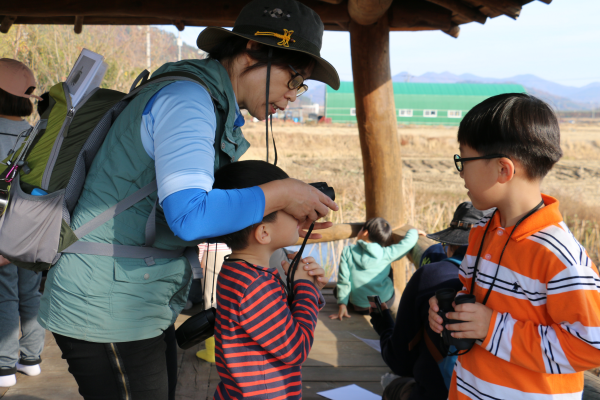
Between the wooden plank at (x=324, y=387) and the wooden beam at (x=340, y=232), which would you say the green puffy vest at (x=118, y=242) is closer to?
the wooden plank at (x=324, y=387)

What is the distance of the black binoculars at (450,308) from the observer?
1.24 m

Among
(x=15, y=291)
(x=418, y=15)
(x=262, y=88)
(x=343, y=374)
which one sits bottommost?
(x=343, y=374)

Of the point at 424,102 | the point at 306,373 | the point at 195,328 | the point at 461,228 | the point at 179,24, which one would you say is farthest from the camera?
the point at 424,102

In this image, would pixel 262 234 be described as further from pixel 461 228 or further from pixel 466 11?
pixel 466 11

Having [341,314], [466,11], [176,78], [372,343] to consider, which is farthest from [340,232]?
[176,78]

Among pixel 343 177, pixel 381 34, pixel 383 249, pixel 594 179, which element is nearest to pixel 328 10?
pixel 381 34

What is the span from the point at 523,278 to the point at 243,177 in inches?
29.4

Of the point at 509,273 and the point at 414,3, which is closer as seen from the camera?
the point at 509,273

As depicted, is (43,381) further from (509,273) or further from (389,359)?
(509,273)

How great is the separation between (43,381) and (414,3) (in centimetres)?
373

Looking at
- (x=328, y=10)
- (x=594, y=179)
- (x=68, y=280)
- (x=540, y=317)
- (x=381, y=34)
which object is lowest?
(x=594, y=179)

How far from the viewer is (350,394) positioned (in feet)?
8.42

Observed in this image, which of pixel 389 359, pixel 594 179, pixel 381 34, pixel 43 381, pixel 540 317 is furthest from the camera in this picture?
pixel 594 179

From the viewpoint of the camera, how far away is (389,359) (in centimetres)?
200
